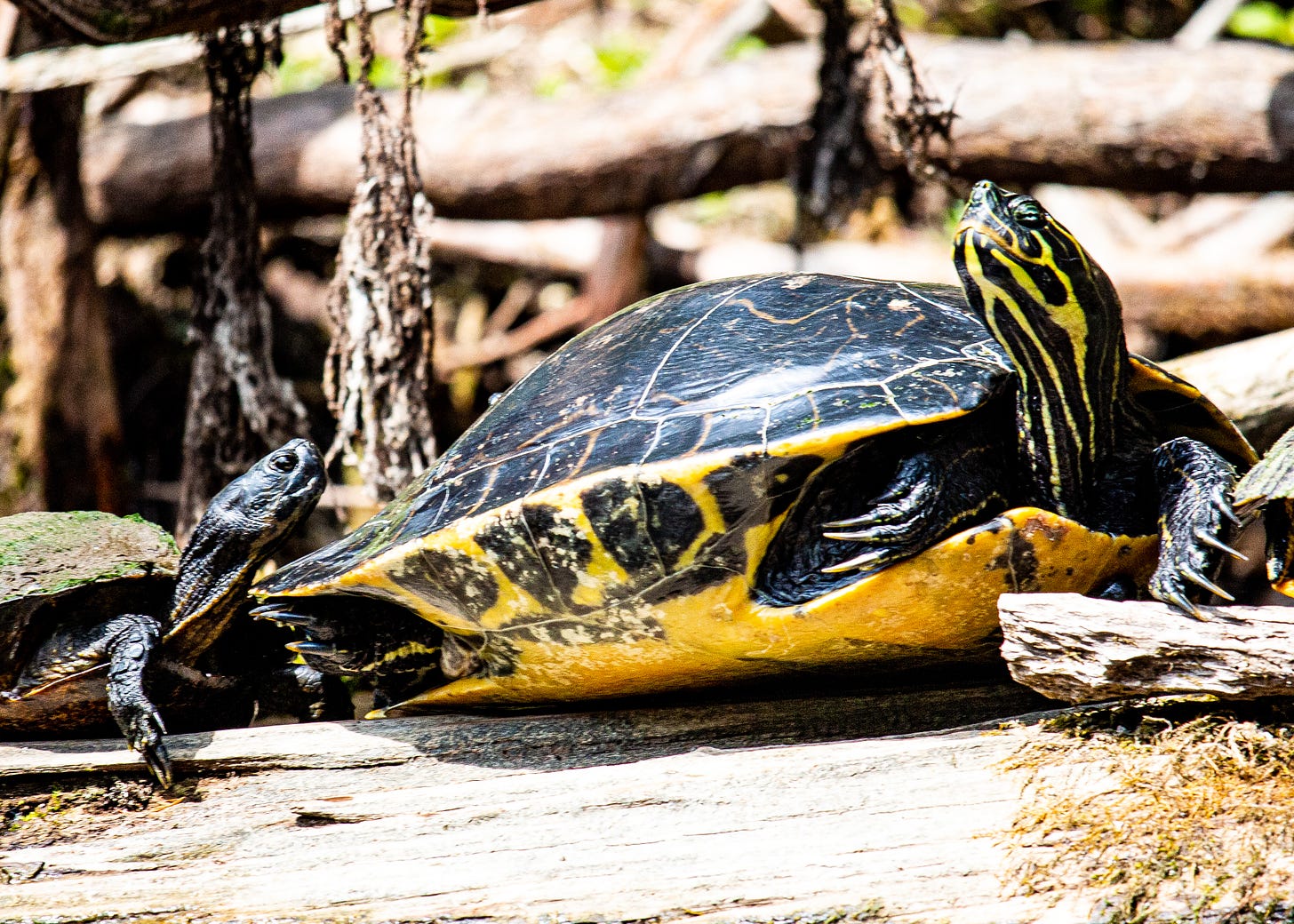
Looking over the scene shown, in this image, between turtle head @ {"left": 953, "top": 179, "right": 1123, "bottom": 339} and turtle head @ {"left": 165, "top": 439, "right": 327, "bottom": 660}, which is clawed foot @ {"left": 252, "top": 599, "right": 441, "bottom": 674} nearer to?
turtle head @ {"left": 165, "top": 439, "right": 327, "bottom": 660}


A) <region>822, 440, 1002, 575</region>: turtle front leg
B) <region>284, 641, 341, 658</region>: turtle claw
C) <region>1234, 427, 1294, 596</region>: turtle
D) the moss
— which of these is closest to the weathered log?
<region>1234, 427, 1294, 596</region>: turtle

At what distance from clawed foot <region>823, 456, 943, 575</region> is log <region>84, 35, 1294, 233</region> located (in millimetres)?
2479

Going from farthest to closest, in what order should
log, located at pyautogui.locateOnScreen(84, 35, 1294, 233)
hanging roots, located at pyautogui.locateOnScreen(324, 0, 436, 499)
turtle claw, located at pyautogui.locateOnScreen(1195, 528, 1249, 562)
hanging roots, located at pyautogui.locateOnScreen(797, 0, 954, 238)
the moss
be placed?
log, located at pyautogui.locateOnScreen(84, 35, 1294, 233)
hanging roots, located at pyautogui.locateOnScreen(797, 0, 954, 238)
hanging roots, located at pyautogui.locateOnScreen(324, 0, 436, 499)
turtle claw, located at pyautogui.locateOnScreen(1195, 528, 1249, 562)
the moss

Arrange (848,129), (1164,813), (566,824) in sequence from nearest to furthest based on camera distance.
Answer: (1164,813)
(566,824)
(848,129)

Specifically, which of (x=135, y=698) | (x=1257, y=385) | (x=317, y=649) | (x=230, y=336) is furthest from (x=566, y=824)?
(x=1257, y=385)

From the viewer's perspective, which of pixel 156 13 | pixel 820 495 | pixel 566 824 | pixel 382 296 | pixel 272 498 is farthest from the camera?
pixel 382 296

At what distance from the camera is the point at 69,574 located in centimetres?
241

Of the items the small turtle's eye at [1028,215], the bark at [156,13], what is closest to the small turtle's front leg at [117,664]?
the bark at [156,13]

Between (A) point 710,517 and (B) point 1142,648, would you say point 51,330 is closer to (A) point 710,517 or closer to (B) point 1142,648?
(A) point 710,517

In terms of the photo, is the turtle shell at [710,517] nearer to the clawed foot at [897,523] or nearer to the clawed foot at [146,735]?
the clawed foot at [897,523]

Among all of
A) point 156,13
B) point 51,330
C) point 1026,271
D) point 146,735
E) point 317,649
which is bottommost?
point 146,735

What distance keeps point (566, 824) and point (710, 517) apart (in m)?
0.61

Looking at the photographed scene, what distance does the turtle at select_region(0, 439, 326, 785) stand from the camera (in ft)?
7.77

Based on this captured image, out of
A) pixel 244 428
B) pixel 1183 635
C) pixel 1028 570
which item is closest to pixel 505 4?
pixel 244 428
